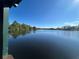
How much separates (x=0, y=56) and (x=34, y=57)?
44.1 feet

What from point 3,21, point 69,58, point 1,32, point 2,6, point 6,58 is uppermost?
point 2,6

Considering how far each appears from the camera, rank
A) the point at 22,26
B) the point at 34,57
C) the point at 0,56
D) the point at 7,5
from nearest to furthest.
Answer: the point at 0,56
the point at 7,5
the point at 34,57
the point at 22,26

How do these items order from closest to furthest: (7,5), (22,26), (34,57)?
(7,5)
(34,57)
(22,26)

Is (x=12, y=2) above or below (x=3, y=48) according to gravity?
above

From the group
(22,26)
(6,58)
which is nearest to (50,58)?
(6,58)

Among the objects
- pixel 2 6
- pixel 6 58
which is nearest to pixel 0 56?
pixel 6 58

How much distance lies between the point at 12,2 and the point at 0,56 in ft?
2.84

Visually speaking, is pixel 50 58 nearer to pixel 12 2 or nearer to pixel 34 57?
pixel 34 57

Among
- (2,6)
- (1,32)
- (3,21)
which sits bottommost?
(1,32)

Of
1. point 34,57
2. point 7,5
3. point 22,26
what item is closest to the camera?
point 7,5

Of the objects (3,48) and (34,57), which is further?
(34,57)

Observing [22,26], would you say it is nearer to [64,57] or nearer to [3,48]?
[64,57]

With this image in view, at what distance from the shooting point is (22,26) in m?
53.4

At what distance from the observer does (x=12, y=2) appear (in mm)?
2391
